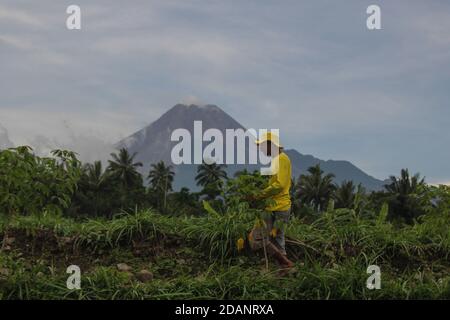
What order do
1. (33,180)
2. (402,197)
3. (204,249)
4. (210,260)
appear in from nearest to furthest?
(33,180) → (210,260) → (204,249) → (402,197)

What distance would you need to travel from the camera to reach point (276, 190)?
745 cm

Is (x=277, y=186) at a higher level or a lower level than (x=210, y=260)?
higher

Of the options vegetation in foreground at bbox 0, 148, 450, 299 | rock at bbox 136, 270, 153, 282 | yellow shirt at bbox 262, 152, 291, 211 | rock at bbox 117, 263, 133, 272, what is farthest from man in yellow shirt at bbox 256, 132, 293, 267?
rock at bbox 117, 263, 133, 272

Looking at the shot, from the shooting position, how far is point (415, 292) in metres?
7.03

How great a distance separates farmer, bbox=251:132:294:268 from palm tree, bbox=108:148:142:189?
58987mm

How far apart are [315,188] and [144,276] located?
63022 mm

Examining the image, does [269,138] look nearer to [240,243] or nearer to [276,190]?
[276,190]

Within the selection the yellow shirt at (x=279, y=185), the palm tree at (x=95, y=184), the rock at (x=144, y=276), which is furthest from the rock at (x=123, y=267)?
the palm tree at (x=95, y=184)

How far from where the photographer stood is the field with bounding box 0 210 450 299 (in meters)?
6.99

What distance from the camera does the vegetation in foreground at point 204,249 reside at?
689 cm

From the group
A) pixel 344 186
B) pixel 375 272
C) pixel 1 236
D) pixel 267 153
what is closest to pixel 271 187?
pixel 267 153

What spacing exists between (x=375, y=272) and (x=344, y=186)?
58.4 m

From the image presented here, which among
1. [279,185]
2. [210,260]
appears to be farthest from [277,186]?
[210,260]
